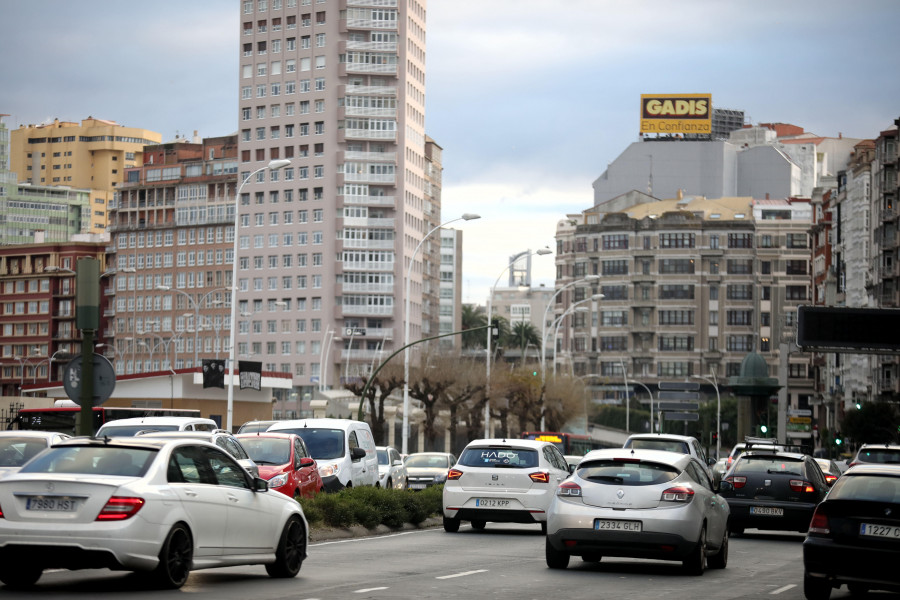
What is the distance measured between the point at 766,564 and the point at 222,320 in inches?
5673

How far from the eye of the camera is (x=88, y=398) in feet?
61.8

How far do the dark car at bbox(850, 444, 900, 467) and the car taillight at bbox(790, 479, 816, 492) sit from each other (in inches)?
126

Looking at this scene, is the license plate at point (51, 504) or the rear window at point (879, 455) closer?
the license plate at point (51, 504)

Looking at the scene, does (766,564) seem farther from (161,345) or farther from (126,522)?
(161,345)

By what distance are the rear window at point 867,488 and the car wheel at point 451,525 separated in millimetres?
10986

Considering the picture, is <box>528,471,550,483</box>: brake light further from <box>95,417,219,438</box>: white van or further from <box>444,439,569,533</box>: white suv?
<box>95,417,219,438</box>: white van

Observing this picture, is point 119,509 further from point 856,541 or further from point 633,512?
point 856,541

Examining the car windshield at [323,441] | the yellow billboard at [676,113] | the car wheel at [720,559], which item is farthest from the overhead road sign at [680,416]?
the yellow billboard at [676,113]

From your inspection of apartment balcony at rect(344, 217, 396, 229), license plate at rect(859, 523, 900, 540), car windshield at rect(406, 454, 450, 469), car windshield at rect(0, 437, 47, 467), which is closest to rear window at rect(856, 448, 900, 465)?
car windshield at rect(406, 454, 450, 469)

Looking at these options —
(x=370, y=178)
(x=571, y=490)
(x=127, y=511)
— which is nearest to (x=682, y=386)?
(x=571, y=490)

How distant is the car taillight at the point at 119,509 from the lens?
12734 mm

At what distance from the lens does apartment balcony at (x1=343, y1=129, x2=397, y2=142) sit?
155 m

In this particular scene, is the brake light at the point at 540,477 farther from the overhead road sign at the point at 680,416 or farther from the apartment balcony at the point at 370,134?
the apartment balcony at the point at 370,134

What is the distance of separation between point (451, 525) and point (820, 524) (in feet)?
37.5
